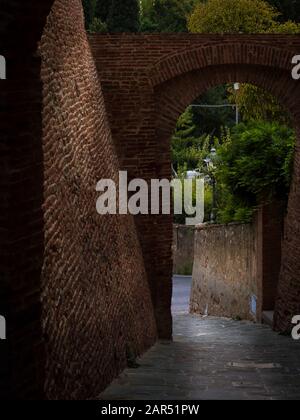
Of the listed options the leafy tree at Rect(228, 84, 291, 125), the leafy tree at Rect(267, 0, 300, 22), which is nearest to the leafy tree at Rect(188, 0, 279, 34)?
the leafy tree at Rect(267, 0, 300, 22)

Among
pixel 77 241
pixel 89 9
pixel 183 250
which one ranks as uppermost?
pixel 89 9

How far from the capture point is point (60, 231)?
7219 mm

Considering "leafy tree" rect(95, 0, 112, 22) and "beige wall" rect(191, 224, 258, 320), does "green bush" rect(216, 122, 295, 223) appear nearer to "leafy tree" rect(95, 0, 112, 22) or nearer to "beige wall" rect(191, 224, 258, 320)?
"beige wall" rect(191, 224, 258, 320)

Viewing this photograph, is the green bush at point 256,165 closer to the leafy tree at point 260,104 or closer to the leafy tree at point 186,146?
the leafy tree at point 260,104

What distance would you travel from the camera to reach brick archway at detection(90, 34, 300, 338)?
42.8 ft

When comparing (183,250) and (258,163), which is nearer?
(258,163)

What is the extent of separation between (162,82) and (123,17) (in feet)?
69.3

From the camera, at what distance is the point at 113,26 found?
3359 cm

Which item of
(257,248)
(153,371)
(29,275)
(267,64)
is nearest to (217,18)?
(257,248)

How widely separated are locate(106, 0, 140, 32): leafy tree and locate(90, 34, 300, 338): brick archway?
20.4 m

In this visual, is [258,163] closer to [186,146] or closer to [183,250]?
[183,250]

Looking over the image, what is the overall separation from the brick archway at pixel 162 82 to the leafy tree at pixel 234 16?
1484 centimetres

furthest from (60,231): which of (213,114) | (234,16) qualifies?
(213,114)

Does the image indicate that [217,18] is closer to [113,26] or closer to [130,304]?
[113,26]
